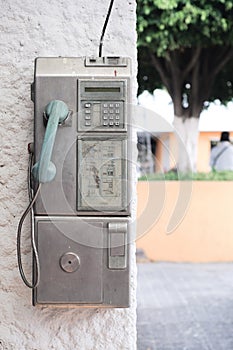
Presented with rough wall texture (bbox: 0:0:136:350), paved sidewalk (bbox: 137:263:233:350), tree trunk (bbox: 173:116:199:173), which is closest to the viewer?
rough wall texture (bbox: 0:0:136:350)

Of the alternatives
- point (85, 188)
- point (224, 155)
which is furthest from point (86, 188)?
point (224, 155)

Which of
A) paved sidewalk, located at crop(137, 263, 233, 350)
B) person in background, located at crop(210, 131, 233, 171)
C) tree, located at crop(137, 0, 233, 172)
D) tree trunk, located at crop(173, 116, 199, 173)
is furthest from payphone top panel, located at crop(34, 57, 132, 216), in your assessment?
person in background, located at crop(210, 131, 233, 171)

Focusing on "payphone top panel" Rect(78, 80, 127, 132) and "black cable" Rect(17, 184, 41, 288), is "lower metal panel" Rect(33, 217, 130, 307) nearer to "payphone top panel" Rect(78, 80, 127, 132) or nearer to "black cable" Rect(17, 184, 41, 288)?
"black cable" Rect(17, 184, 41, 288)

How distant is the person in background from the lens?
27.0 feet

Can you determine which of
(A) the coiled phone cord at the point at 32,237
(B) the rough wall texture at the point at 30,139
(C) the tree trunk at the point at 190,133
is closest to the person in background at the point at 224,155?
(C) the tree trunk at the point at 190,133

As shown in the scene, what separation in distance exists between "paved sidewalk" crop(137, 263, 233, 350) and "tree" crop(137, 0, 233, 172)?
4.37ft

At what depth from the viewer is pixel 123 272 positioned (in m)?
1.23

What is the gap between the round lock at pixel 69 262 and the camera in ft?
4.01

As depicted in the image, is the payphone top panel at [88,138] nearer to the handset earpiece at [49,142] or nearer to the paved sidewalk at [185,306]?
the handset earpiece at [49,142]

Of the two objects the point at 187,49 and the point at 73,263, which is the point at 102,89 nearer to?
the point at 73,263

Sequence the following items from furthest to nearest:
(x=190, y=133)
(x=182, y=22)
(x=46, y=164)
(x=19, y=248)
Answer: (x=190, y=133), (x=182, y=22), (x=19, y=248), (x=46, y=164)

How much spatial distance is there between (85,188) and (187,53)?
7.79 m

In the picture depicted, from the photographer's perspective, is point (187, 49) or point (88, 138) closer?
point (88, 138)

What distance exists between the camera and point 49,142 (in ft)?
3.82
